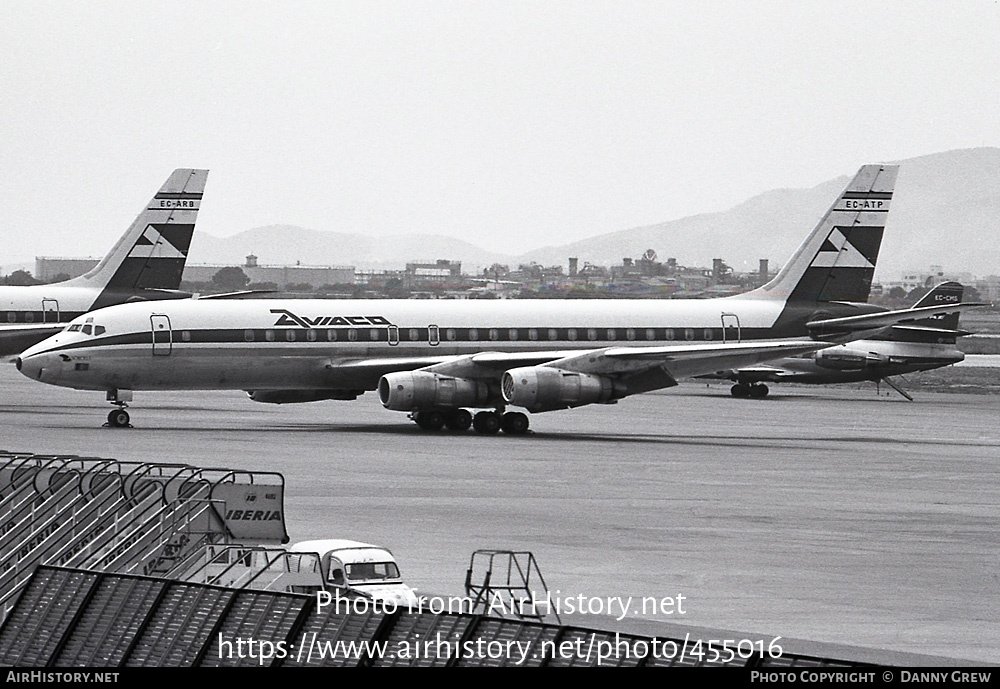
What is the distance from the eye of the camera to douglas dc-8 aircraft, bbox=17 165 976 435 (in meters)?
50.9

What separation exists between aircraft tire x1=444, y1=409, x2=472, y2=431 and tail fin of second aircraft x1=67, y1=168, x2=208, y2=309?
20.5 m

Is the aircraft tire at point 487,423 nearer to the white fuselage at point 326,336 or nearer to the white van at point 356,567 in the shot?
the white fuselage at point 326,336

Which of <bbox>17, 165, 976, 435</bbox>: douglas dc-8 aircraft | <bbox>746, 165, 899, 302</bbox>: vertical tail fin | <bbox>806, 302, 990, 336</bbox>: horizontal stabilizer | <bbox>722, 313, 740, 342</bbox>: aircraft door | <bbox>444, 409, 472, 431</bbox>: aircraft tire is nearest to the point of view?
<bbox>17, 165, 976, 435</bbox>: douglas dc-8 aircraft

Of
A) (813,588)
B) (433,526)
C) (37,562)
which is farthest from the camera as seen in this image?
(433,526)

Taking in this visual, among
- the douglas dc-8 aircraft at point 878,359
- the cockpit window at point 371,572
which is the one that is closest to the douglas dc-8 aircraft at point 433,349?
the douglas dc-8 aircraft at point 878,359

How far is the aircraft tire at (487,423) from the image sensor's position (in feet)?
171

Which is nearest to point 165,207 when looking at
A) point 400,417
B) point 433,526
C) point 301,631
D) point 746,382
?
point 400,417

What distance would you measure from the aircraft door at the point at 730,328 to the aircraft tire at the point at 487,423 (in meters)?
8.62

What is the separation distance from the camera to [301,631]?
14.0 meters

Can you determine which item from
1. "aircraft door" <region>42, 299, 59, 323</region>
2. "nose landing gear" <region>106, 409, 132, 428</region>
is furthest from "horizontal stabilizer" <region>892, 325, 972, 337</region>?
"nose landing gear" <region>106, 409, 132, 428</region>

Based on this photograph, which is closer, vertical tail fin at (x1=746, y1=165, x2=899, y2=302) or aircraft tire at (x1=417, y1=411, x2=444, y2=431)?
aircraft tire at (x1=417, y1=411, x2=444, y2=431)

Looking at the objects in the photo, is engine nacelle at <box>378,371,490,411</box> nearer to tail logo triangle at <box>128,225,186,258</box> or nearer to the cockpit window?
tail logo triangle at <box>128,225,186,258</box>

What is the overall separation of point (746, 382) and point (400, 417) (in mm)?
22654
